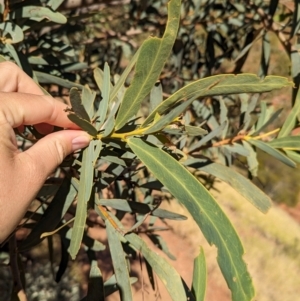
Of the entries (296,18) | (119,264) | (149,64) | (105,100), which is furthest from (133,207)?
(296,18)

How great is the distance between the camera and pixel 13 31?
3.20 ft

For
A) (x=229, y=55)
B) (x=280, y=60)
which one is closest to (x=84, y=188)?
(x=229, y=55)

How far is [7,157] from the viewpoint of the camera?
71cm

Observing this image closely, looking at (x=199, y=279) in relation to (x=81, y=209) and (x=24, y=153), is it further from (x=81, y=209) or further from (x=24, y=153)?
(x=24, y=153)

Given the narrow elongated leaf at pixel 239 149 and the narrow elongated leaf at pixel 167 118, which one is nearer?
the narrow elongated leaf at pixel 167 118

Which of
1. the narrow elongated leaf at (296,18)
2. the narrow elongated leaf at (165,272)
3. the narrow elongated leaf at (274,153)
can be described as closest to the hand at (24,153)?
the narrow elongated leaf at (165,272)

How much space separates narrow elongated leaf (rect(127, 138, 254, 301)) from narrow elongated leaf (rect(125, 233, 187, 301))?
0.55 ft

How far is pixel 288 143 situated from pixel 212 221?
1.41 feet

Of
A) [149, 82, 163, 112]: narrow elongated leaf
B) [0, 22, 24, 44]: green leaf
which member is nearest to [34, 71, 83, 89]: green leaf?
[0, 22, 24, 44]: green leaf

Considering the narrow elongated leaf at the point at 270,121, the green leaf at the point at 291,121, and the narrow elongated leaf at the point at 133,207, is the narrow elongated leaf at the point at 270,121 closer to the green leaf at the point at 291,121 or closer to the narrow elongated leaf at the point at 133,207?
the green leaf at the point at 291,121

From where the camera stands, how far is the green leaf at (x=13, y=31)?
0.96 metres

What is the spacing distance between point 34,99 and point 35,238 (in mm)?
296

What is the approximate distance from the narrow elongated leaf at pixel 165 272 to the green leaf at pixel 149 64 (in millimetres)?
246

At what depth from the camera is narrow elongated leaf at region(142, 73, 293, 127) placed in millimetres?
683
